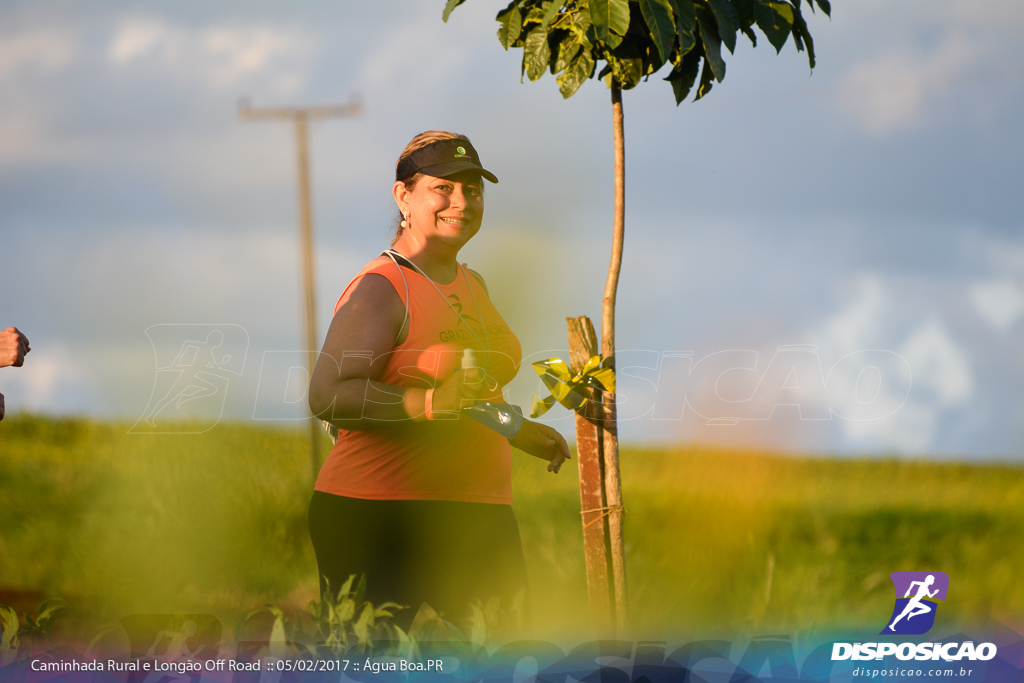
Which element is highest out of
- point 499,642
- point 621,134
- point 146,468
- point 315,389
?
point 621,134

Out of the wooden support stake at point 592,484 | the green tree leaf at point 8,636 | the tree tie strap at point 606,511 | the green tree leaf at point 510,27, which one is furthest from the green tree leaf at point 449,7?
the green tree leaf at point 8,636

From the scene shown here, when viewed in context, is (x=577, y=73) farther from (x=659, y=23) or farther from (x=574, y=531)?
(x=574, y=531)

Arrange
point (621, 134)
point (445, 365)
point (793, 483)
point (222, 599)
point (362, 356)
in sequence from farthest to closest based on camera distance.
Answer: point (793, 483)
point (222, 599)
point (621, 134)
point (445, 365)
point (362, 356)

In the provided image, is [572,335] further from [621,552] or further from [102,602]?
[102,602]

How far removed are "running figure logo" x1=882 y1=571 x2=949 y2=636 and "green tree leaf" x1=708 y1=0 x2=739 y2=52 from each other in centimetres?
207

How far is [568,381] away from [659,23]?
1.17 m

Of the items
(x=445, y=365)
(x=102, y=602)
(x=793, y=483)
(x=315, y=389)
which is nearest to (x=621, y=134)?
(x=445, y=365)

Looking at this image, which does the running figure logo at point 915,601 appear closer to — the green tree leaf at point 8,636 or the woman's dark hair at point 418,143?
the woman's dark hair at point 418,143

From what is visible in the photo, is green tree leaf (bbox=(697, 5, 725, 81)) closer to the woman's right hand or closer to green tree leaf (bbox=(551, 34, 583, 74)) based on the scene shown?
green tree leaf (bbox=(551, 34, 583, 74))

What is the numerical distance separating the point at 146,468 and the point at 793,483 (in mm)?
2636

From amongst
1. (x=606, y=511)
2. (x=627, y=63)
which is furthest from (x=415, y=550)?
(x=627, y=63)

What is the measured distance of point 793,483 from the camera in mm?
3258

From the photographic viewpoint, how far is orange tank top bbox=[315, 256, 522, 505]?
2510 millimetres

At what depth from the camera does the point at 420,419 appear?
2469 millimetres
